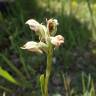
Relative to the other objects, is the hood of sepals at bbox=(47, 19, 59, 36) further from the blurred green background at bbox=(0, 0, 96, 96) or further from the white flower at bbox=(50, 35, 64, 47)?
the blurred green background at bbox=(0, 0, 96, 96)

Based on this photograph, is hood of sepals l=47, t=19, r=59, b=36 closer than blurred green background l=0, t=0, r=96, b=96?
Yes

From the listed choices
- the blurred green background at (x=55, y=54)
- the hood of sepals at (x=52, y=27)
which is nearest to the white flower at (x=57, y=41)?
the hood of sepals at (x=52, y=27)

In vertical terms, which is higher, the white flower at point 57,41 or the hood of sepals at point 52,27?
the hood of sepals at point 52,27

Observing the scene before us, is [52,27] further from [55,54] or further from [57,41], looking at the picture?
[55,54]

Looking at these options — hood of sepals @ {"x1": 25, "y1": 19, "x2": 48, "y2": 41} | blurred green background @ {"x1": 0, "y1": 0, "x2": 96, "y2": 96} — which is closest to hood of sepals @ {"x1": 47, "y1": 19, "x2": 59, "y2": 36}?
hood of sepals @ {"x1": 25, "y1": 19, "x2": 48, "y2": 41}

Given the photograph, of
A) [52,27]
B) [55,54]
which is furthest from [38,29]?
[55,54]

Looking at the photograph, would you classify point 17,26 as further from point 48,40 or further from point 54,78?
point 48,40

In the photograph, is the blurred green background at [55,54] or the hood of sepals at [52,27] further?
the blurred green background at [55,54]

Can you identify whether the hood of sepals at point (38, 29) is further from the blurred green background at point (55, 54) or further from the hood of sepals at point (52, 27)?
the blurred green background at point (55, 54)
